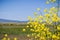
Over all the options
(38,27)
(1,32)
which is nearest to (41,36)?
(38,27)

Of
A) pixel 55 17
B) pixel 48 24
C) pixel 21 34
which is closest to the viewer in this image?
pixel 55 17

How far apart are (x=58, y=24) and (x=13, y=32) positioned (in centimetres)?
403

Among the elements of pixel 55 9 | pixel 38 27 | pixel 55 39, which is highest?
pixel 55 9

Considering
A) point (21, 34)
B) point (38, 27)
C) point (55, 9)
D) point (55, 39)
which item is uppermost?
point (55, 9)

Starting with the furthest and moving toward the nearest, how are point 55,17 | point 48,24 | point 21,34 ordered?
1. point 21,34
2. point 48,24
3. point 55,17

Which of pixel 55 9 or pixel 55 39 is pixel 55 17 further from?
pixel 55 39

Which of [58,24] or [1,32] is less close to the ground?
[58,24]

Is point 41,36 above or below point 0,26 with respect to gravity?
above

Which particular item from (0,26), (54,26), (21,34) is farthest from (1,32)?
(54,26)

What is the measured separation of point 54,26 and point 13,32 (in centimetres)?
400

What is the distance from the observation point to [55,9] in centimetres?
356

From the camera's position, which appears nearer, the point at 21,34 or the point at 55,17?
the point at 55,17

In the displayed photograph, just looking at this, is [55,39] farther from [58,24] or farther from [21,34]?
[21,34]

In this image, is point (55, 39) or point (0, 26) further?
point (0, 26)
